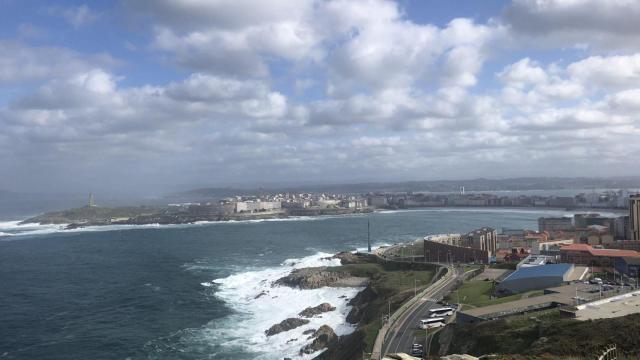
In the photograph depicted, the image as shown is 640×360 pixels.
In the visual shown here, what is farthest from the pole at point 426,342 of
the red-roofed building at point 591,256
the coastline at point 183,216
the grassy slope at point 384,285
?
the coastline at point 183,216

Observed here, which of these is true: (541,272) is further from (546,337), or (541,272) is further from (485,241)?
(485,241)

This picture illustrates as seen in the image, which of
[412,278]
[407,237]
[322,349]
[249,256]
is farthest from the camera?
[407,237]

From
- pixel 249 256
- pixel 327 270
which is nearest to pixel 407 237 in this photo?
pixel 249 256

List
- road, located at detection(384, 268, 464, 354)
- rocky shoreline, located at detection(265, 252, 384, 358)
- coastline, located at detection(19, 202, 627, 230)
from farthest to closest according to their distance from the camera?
coastline, located at detection(19, 202, 627, 230)
rocky shoreline, located at detection(265, 252, 384, 358)
road, located at detection(384, 268, 464, 354)

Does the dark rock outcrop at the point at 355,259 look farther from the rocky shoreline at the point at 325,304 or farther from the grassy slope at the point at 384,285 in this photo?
the grassy slope at the point at 384,285

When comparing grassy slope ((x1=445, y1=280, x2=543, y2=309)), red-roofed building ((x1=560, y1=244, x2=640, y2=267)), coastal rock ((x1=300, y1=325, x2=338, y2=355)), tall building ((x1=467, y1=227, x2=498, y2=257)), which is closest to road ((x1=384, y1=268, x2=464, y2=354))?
grassy slope ((x1=445, y1=280, x2=543, y2=309))

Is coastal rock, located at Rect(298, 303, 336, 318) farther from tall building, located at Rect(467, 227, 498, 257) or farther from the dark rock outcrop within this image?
tall building, located at Rect(467, 227, 498, 257)

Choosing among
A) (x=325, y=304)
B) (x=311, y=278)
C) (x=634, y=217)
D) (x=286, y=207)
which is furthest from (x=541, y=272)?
(x=286, y=207)

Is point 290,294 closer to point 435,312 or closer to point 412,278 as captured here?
point 412,278
